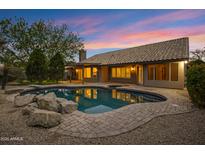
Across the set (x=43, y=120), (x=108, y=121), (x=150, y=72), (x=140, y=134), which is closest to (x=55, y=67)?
(x=150, y=72)

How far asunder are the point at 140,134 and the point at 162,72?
35.5 feet

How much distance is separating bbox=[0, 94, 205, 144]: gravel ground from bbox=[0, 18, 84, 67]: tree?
17.2 meters

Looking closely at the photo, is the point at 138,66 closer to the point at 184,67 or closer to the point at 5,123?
the point at 184,67

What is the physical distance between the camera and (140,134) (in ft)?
12.1

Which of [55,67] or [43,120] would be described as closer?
[43,120]

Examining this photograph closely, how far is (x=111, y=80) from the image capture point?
1966cm

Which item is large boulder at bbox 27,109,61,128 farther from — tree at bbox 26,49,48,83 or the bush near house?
the bush near house

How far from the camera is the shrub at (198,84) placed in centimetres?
565

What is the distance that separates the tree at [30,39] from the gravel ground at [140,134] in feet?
56.3

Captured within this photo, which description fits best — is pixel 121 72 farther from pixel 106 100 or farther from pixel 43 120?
pixel 43 120

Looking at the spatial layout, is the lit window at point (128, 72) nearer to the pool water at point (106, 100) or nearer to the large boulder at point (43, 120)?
the pool water at point (106, 100)

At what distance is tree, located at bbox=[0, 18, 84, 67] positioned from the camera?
19.3 m
